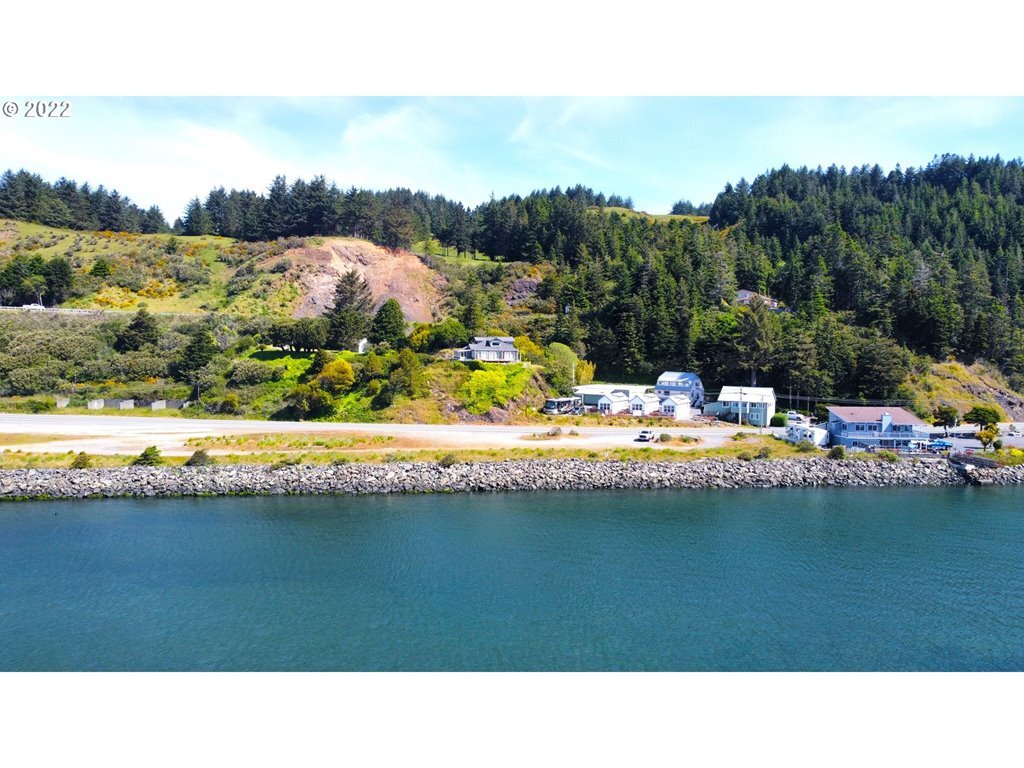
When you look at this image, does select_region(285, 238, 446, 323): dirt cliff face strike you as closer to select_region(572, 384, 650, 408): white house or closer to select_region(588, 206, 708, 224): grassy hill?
select_region(572, 384, 650, 408): white house

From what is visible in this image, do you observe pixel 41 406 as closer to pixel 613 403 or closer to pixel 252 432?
pixel 252 432

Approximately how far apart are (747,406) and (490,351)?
20.5 m

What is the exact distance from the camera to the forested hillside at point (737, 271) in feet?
171

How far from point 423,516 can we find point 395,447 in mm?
9346

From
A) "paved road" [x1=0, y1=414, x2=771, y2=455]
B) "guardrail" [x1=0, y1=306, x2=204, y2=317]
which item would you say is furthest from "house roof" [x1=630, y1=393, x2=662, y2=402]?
"guardrail" [x1=0, y1=306, x2=204, y2=317]

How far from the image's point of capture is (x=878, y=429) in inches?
1508

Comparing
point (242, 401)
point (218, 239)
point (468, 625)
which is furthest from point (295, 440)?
point (218, 239)

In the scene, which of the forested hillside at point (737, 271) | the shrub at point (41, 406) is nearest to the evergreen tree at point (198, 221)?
the forested hillside at point (737, 271)

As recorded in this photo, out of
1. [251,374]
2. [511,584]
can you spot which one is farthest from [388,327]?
[511,584]

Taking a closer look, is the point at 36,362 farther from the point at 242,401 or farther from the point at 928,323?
the point at 928,323

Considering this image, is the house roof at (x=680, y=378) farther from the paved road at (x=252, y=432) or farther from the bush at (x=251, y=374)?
the bush at (x=251, y=374)

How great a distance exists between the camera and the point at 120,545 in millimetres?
23969

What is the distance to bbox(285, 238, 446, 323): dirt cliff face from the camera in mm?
65188

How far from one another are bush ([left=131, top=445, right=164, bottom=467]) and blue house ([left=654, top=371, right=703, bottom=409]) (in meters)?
34.9
